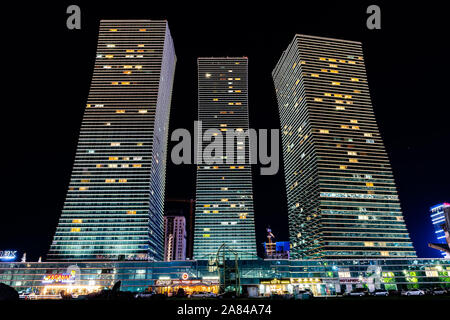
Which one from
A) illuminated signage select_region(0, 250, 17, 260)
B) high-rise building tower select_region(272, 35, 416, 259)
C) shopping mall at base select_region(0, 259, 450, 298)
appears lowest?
shopping mall at base select_region(0, 259, 450, 298)

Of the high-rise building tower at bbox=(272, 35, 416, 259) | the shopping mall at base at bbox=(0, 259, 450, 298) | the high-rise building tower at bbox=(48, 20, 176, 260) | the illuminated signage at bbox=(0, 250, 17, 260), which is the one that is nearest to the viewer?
the illuminated signage at bbox=(0, 250, 17, 260)


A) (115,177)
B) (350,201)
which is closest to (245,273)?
(350,201)

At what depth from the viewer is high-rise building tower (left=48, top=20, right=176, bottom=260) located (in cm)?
16150

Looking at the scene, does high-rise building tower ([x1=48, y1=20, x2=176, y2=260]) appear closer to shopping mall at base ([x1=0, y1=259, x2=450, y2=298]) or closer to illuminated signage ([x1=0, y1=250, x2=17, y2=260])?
shopping mall at base ([x1=0, y1=259, x2=450, y2=298])

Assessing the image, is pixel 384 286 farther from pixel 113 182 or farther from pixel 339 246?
pixel 113 182

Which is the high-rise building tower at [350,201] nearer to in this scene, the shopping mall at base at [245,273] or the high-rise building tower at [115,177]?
the shopping mall at base at [245,273]

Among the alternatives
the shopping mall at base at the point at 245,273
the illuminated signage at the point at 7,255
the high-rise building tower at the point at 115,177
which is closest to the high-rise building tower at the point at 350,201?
the shopping mall at base at the point at 245,273

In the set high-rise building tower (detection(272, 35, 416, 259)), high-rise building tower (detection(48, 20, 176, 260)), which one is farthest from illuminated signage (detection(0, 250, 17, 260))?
high-rise building tower (detection(272, 35, 416, 259))

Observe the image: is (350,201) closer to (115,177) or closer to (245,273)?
(245,273)

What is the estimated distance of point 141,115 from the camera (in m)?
188

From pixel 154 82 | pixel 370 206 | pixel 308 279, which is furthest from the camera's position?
pixel 154 82

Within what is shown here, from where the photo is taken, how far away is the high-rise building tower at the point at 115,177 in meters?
162
